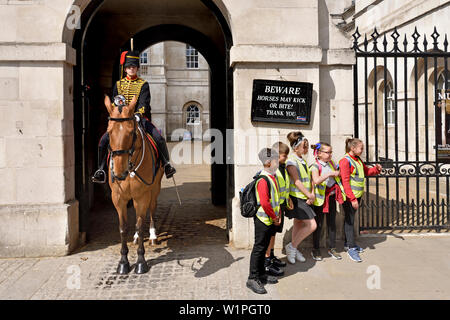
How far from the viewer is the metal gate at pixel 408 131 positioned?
655 centimetres

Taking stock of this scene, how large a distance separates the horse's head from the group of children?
5.26 ft

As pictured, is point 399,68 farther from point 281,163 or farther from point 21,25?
point 21,25

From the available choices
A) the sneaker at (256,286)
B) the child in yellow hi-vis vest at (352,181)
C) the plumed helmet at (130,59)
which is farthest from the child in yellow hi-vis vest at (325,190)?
the plumed helmet at (130,59)

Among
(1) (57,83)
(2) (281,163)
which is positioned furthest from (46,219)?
(2) (281,163)

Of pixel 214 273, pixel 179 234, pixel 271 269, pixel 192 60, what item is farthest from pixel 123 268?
pixel 192 60

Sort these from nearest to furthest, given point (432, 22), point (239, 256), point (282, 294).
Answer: point (282, 294) → point (239, 256) → point (432, 22)

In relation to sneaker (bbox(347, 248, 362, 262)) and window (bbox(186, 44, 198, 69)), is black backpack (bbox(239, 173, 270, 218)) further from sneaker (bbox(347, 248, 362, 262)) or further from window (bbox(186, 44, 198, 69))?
window (bbox(186, 44, 198, 69))

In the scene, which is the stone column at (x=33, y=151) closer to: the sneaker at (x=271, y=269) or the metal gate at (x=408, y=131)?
the sneaker at (x=271, y=269)

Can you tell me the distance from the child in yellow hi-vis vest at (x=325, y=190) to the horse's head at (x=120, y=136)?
8.57 ft

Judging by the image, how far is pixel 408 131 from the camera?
48.6ft

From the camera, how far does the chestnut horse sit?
4.46 metres

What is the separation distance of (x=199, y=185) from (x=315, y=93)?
7778 mm

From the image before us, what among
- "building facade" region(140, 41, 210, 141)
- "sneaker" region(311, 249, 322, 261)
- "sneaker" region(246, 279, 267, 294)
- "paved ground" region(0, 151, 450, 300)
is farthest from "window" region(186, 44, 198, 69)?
"sneaker" region(246, 279, 267, 294)

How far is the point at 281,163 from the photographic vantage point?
470cm
